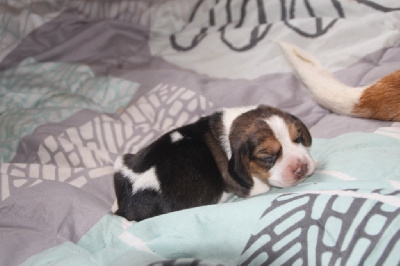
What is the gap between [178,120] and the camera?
93.7 inches

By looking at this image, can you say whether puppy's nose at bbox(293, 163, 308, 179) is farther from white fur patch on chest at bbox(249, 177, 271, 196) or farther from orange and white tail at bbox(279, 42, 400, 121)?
orange and white tail at bbox(279, 42, 400, 121)

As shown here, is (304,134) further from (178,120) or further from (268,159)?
(178,120)

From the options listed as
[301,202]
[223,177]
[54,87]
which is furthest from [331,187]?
[54,87]

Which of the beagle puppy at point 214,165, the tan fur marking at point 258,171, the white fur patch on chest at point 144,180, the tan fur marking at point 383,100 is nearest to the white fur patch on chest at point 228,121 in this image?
the beagle puppy at point 214,165

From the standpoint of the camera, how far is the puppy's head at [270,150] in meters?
1.72

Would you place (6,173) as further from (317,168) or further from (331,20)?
(331,20)

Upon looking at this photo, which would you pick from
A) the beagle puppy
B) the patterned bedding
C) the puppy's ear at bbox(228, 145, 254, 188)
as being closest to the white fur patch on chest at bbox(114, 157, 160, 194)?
the beagle puppy

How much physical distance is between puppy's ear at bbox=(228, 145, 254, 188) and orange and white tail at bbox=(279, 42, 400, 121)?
605mm

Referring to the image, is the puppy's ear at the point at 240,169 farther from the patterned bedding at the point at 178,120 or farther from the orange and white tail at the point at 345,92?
the orange and white tail at the point at 345,92

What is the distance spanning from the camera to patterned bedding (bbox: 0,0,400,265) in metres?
1.33

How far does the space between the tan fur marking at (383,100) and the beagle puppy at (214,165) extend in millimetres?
326

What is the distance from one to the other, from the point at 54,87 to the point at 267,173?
1.66 metres

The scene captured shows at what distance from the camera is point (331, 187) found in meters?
1.51

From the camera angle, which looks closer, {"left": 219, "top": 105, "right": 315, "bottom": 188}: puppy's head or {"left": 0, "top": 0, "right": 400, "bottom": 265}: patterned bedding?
{"left": 0, "top": 0, "right": 400, "bottom": 265}: patterned bedding
